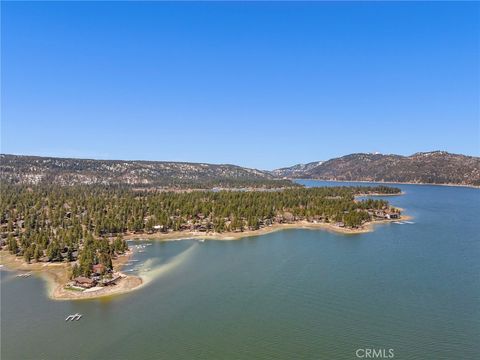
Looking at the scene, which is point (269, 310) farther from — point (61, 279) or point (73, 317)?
point (61, 279)

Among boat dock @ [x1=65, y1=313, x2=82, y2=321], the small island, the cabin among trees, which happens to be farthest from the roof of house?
boat dock @ [x1=65, y1=313, x2=82, y2=321]

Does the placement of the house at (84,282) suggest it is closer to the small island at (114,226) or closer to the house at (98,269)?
the small island at (114,226)

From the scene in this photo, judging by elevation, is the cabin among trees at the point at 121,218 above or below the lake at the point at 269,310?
above

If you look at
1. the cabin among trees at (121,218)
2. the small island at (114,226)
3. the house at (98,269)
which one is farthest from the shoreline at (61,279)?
the house at (98,269)

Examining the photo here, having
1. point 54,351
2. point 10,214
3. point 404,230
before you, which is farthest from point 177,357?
point 10,214

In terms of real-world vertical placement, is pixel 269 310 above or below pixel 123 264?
below

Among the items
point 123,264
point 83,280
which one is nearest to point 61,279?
point 83,280

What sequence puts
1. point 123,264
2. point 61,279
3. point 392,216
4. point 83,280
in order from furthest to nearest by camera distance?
point 392,216 < point 123,264 < point 61,279 < point 83,280
